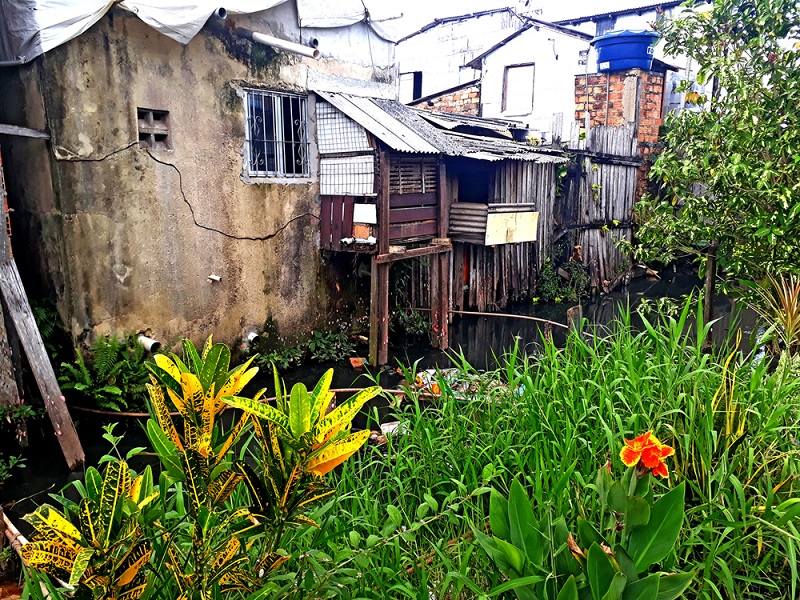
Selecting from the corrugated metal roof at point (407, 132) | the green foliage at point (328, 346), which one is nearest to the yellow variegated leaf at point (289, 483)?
the corrugated metal roof at point (407, 132)

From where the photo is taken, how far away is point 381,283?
8.38 m

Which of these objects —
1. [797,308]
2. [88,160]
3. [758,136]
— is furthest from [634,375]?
[88,160]

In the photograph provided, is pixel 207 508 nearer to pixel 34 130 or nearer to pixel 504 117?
pixel 34 130

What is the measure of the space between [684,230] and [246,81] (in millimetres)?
5499

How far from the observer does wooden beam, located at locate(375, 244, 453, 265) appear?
8266mm

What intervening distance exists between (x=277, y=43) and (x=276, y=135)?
3.91 feet

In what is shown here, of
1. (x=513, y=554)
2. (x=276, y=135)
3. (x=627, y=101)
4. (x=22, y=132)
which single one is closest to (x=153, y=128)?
(x=22, y=132)

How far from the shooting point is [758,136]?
18.0 ft

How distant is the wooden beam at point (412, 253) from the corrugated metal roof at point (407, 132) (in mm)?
1405

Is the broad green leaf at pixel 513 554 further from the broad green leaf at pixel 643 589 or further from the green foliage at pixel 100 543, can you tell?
the green foliage at pixel 100 543

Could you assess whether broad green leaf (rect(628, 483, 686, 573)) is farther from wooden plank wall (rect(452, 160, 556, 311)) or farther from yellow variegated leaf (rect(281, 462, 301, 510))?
wooden plank wall (rect(452, 160, 556, 311))

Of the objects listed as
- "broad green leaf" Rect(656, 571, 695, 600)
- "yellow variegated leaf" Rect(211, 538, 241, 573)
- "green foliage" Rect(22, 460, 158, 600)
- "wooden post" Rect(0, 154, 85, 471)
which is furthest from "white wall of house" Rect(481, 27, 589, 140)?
"green foliage" Rect(22, 460, 158, 600)

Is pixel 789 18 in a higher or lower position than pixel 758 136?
higher

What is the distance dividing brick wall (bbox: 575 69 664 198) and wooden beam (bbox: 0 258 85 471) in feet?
38.7
